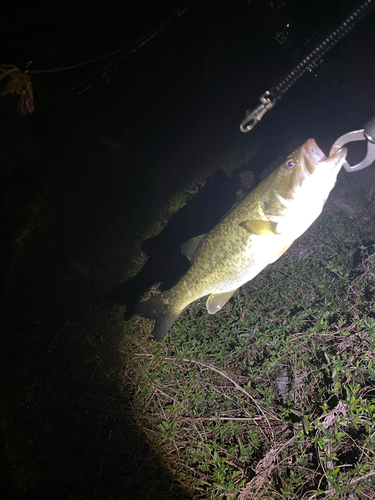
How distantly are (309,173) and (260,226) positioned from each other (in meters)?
0.48

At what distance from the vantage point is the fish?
1401mm

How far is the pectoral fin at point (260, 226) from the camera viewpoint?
60.7 inches

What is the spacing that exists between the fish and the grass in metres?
1.00

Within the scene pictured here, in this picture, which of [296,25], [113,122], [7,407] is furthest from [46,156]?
[296,25]

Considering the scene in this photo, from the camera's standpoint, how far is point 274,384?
88.0 inches

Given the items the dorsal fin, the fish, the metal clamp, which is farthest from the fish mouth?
the metal clamp

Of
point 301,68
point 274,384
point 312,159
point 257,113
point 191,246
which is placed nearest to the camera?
point 312,159

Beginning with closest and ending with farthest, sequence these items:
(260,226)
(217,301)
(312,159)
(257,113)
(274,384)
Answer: (312,159) → (260,226) → (217,301) → (274,384) → (257,113)

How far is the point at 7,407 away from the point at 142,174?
13.4 ft

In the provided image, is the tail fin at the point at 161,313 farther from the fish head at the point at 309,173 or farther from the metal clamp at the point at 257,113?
the metal clamp at the point at 257,113

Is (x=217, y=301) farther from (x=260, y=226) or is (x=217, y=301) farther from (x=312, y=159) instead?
(x=312, y=159)

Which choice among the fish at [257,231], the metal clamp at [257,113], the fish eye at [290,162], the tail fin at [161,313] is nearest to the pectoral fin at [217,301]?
the fish at [257,231]

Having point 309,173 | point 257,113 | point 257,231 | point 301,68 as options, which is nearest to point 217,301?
point 257,231

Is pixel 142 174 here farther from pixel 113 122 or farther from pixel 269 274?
pixel 269 274
